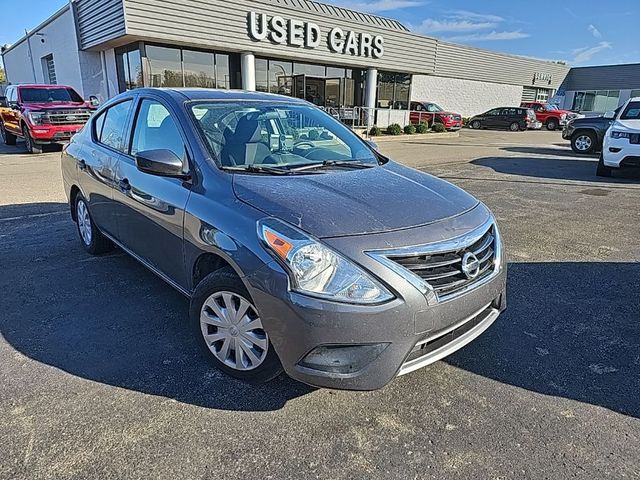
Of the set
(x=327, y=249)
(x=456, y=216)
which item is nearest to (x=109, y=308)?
(x=327, y=249)

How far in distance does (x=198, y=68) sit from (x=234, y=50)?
63.0 inches

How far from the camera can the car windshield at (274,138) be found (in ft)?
10.1

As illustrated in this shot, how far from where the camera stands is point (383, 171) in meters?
3.30

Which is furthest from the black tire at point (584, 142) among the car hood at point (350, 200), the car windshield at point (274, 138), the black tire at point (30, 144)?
the black tire at point (30, 144)

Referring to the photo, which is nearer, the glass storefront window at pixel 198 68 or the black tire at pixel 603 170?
the black tire at pixel 603 170

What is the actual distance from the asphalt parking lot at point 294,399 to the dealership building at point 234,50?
1343 cm

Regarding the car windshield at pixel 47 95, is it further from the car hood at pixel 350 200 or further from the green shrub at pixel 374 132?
the car hood at pixel 350 200

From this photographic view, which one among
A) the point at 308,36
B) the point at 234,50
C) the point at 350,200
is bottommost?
the point at 350,200

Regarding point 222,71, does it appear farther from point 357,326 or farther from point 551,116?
point 551,116

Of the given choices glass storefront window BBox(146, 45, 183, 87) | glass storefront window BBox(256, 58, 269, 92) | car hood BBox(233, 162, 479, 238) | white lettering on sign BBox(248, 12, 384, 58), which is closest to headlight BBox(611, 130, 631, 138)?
car hood BBox(233, 162, 479, 238)

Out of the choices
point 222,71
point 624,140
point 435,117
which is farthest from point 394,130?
point 624,140

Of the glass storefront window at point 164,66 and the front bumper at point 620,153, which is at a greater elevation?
the glass storefront window at point 164,66

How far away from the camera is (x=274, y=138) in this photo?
3416 mm

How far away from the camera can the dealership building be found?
50.6ft
